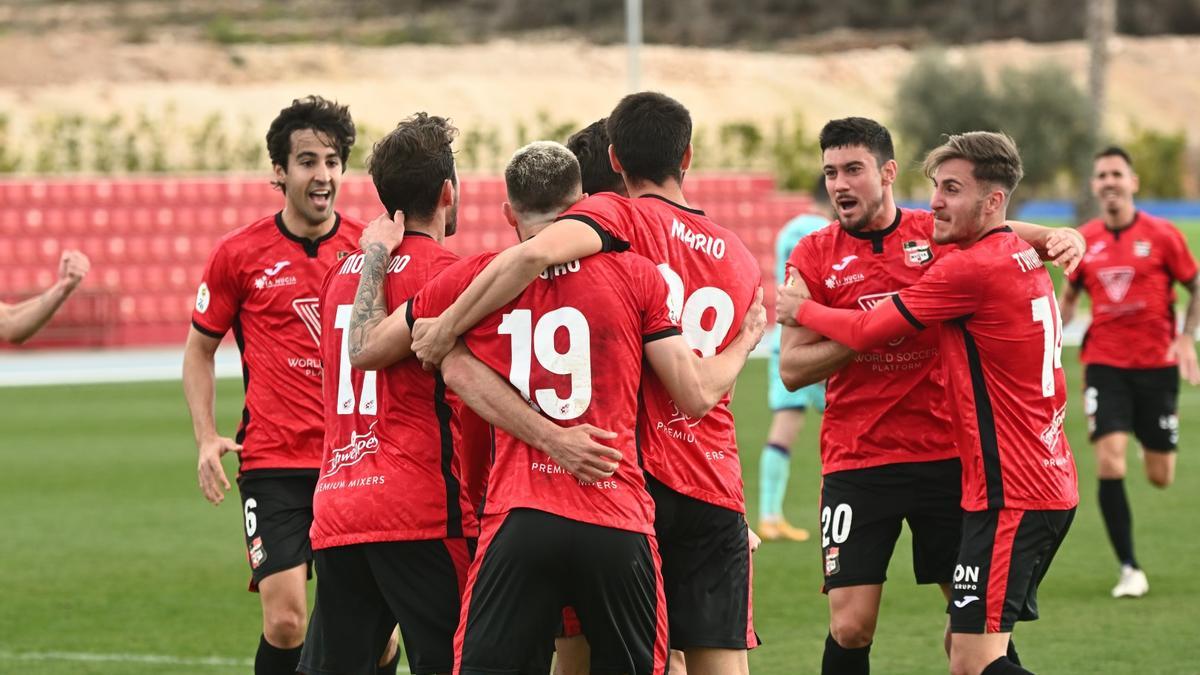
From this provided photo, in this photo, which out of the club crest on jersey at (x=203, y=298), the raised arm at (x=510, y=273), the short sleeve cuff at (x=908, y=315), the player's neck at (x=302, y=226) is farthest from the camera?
the player's neck at (x=302, y=226)

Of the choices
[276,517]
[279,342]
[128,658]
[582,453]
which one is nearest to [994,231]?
Answer: [582,453]

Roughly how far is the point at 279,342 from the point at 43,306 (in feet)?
3.57

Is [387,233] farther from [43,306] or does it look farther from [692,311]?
[43,306]

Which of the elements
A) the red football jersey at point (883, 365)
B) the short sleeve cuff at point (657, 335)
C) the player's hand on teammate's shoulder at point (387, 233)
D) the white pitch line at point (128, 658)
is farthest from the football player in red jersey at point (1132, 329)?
the player's hand on teammate's shoulder at point (387, 233)

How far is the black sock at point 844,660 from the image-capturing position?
244 inches

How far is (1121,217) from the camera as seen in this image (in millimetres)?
10461

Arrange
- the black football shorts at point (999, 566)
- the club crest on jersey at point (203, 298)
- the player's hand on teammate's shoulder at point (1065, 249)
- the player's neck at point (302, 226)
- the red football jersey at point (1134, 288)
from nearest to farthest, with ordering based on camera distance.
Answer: the black football shorts at point (999, 566) < the player's hand on teammate's shoulder at point (1065, 249) < the club crest on jersey at point (203, 298) < the player's neck at point (302, 226) < the red football jersey at point (1134, 288)

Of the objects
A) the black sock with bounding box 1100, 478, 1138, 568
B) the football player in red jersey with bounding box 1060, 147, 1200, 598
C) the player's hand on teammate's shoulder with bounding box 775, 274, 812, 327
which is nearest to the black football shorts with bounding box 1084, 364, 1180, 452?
the football player in red jersey with bounding box 1060, 147, 1200, 598

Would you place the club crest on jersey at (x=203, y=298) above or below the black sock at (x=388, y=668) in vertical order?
above

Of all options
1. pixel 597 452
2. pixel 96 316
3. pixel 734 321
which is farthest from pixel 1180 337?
pixel 96 316

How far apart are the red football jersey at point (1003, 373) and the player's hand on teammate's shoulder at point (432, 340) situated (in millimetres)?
1764

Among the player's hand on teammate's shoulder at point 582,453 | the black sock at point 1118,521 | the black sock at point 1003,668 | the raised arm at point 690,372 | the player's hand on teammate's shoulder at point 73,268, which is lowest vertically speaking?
the black sock at point 1118,521

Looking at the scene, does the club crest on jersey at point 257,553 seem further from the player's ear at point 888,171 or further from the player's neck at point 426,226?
the player's ear at point 888,171

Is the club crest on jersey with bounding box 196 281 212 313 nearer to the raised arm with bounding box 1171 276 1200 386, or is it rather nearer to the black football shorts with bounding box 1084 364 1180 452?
the black football shorts with bounding box 1084 364 1180 452
